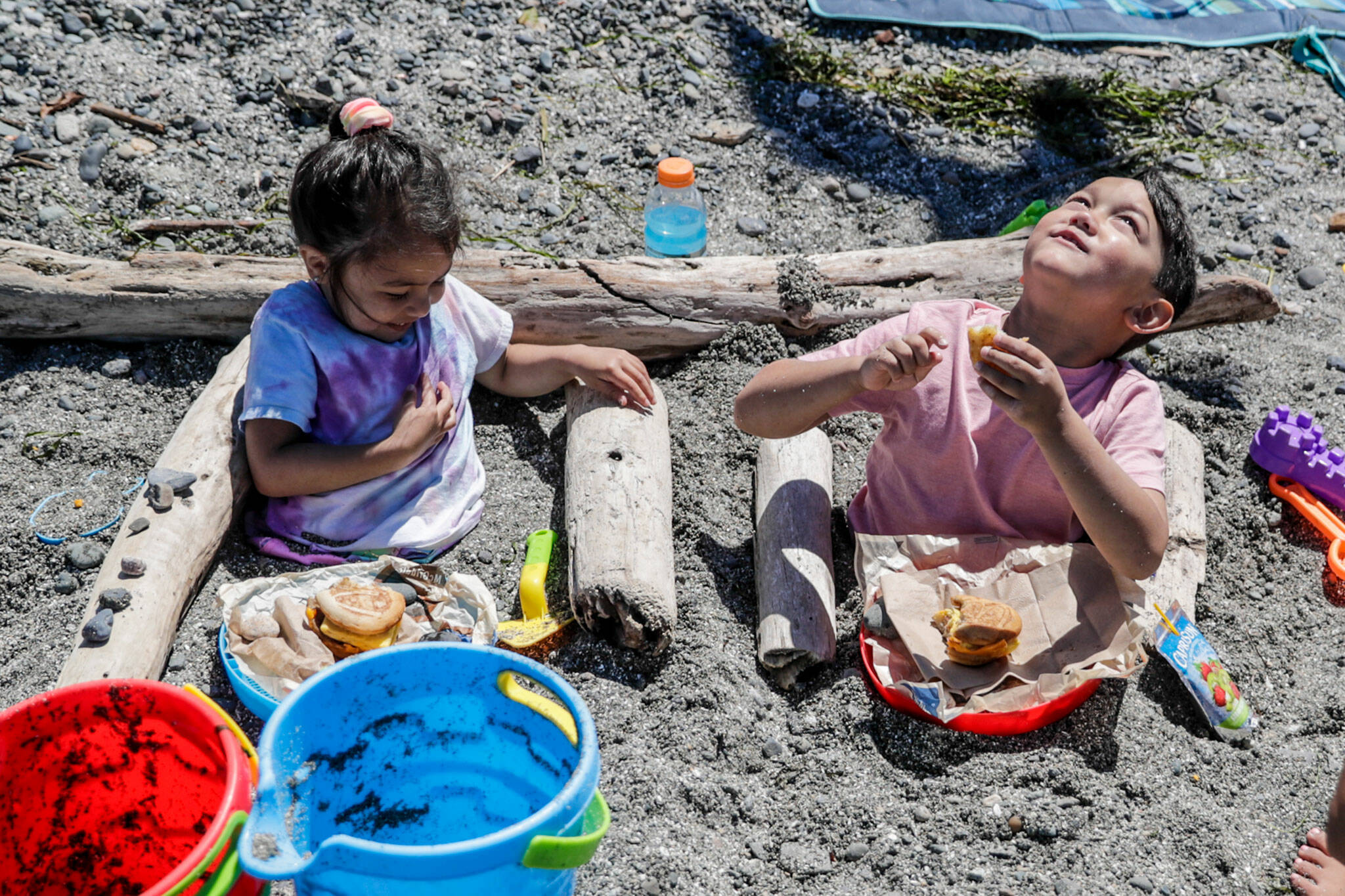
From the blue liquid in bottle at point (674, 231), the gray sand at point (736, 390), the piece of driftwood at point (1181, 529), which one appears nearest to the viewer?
the gray sand at point (736, 390)

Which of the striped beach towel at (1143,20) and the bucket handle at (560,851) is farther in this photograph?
the striped beach towel at (1143,20)

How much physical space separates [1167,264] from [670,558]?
152 cm

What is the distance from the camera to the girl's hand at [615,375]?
3.27m

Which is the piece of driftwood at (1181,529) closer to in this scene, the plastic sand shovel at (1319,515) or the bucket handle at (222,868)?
the plastic sand shovel at (1319,515)

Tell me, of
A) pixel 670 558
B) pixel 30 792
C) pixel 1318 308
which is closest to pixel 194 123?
pixel 670 558

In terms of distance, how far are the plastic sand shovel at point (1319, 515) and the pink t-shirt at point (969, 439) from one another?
851mm

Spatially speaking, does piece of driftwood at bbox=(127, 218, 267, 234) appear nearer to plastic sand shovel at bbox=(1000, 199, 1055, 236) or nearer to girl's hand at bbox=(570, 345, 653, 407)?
girl's hand at bbox=(570, 345, 653, 407)

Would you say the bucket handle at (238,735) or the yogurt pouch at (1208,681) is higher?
the bucket handle at (238,735)

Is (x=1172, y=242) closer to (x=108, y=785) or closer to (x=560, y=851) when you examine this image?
(x=560, y=851)

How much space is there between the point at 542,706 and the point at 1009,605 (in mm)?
1491

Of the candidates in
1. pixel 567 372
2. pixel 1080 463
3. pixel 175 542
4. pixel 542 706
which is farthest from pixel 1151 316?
pixel 175 542

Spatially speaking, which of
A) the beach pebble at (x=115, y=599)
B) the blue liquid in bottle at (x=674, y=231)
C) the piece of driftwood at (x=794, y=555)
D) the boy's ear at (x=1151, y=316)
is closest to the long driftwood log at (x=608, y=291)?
the blue liquid in bottle at (x=674, y=231)

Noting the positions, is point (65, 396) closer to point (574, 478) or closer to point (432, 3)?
point (574, 478)

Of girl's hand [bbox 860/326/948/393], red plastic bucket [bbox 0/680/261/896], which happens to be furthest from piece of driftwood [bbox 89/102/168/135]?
girl's hand [bbox 860/326/948/393]
